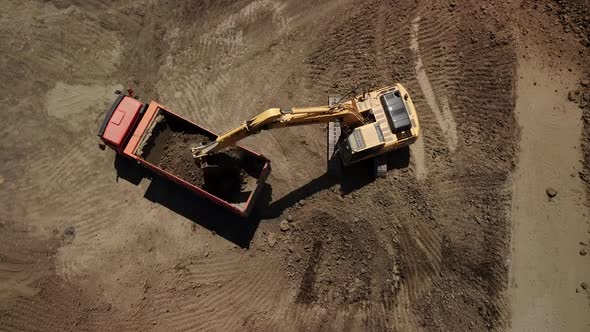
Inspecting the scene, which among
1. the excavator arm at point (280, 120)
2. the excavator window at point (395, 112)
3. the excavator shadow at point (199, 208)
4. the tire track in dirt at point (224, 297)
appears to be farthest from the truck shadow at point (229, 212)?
the excavator arm at point (280, 120)

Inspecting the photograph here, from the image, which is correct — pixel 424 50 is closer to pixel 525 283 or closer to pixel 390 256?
pixel 390 256

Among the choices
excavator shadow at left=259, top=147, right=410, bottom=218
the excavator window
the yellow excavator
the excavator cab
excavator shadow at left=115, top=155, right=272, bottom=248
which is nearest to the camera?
the yellow excavator

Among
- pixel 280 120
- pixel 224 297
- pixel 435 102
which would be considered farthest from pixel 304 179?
pixel 435 102

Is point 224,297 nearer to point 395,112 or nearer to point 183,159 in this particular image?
point 183,159

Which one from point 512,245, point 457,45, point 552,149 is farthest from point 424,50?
point 512,245

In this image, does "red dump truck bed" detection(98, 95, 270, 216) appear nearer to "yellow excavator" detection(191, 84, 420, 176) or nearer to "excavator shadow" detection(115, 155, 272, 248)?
"excavator shadow" detection(115, 155, 272, 248)

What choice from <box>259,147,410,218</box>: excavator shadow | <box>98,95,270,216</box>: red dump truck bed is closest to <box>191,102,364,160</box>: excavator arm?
<box>98,95,270,216</box>: red dump truck bed
